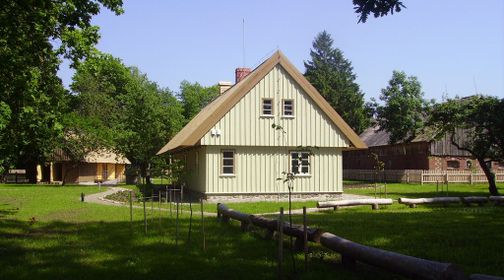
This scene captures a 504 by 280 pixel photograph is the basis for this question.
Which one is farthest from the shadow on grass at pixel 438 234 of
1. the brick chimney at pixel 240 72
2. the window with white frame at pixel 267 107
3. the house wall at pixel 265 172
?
the brick chimney at pixel 240 72

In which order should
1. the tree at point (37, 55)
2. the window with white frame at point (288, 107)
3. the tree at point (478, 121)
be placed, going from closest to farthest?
the tree at point (37, 55) → the tree at point (478, 121) → the window with white frame at point (288, 107)

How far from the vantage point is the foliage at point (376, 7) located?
30.7ft

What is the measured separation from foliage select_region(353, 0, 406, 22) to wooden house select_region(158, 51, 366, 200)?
14284mm

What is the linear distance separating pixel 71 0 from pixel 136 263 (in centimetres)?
782

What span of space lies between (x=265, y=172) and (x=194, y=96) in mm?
59935

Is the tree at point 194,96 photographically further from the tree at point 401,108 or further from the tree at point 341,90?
the tree at point 401,108

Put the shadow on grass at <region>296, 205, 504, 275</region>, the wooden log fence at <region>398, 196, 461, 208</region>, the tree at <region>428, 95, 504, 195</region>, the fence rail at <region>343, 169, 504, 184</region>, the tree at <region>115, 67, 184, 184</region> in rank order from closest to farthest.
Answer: the shadow on grass at <region>296, 205, 504, 275</region>
the wooden log fence at <region>398, 196, 461, 208</region>
the tree at <region>428, 95, 504, 195</region>
the fence rail at <region>343, 169, 504, 184</region>
the tree at <region>115, 67, 184, 184</region>

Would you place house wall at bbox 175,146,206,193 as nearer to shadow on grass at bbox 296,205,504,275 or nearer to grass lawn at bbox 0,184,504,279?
grass lawn at bbox 0,184,504,279

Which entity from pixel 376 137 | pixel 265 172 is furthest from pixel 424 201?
pixel 376 137

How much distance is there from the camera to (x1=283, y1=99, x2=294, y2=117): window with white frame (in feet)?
82.0

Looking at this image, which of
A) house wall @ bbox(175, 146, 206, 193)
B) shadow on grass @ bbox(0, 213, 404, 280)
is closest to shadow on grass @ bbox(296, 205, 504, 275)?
shadow on grass @ bbox(0, 213, 404, 280)

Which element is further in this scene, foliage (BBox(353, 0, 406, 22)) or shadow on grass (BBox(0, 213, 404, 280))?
foliage (BBox(353, 0, 406, 22))

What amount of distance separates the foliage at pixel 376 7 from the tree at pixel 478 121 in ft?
55.2

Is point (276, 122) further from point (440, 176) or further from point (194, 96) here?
point (194, 96)
